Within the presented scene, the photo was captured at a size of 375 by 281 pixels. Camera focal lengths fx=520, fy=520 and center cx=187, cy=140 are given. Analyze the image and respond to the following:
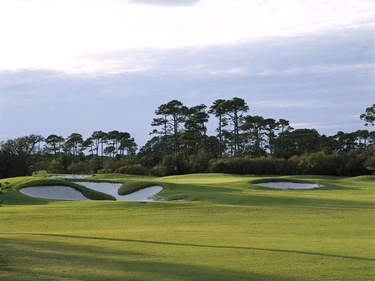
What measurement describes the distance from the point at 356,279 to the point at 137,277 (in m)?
4.27

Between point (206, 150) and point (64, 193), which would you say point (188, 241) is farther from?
point (206, 150)

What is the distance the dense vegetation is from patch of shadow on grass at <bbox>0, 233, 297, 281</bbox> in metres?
48.3

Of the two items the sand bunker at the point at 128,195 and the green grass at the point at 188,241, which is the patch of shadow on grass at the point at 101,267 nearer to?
the green grass at the point at 188,241

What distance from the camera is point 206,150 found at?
89062 mm

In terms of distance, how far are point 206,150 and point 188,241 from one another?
244 feet

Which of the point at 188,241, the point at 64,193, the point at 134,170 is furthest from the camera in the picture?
the point at 134,170

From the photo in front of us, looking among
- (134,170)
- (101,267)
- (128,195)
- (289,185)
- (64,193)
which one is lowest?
(101,267)

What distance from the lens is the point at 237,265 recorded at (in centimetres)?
1136

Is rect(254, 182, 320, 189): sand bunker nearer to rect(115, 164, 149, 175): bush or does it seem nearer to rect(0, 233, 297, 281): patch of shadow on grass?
rect(115, 164, 149, 175): bush

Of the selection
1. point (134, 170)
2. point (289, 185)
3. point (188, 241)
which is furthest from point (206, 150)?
point (188, 241)

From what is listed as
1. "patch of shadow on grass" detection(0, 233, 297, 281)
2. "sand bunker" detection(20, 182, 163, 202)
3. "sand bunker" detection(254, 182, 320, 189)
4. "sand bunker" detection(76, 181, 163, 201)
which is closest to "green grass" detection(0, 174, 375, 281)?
"patch of shadow on grass" detection(0, 233, 297, 281)

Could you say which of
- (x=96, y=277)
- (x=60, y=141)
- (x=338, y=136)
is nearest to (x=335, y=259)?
(x=96, y=277)

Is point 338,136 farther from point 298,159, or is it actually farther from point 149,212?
point 149,212

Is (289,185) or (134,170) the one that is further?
(134,170)
